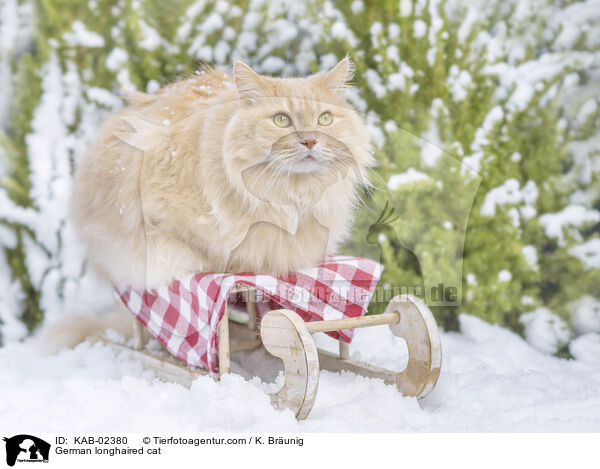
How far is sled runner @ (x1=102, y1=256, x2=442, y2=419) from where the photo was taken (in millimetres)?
1103

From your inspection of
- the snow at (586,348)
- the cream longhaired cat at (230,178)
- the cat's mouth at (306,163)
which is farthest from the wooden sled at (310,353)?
the snow at (586,348)

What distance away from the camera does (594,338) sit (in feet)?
5.74

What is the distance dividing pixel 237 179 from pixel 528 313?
3.81 ft

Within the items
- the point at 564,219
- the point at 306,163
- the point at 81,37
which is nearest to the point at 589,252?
the point at 564,219

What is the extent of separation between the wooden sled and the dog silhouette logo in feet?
1.18

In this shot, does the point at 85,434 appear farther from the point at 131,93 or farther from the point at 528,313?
the point at 528,313

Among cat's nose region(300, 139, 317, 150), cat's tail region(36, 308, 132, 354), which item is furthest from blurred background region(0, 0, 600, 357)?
cat's nose region(300, 139, 317, 150)

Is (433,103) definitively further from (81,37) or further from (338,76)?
(81,37)

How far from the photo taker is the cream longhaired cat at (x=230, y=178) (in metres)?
1.16

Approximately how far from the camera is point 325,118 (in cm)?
118

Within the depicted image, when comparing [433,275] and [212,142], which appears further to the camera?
→ [433,275]

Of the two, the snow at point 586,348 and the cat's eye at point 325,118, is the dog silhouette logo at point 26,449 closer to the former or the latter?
the cat's eye at point 325,118

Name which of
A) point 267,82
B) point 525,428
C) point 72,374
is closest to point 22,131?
point 72,374

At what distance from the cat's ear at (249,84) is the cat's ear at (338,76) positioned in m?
0.13
